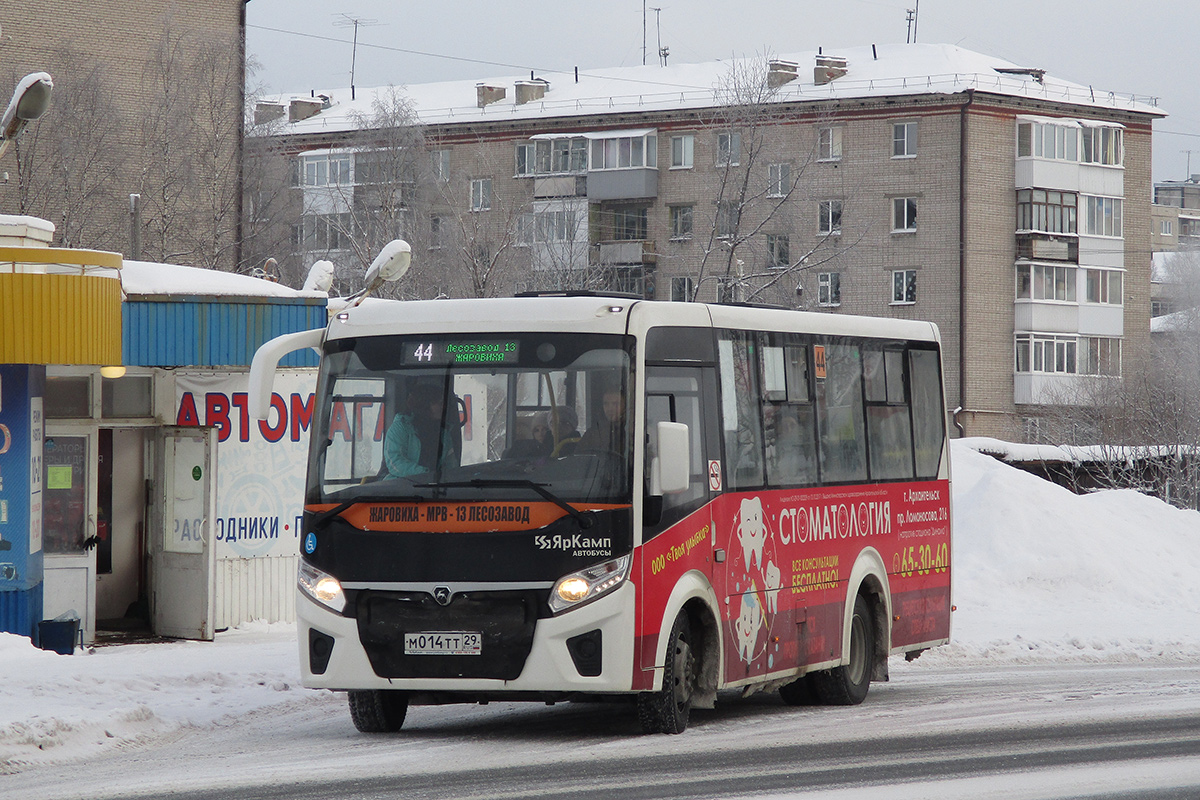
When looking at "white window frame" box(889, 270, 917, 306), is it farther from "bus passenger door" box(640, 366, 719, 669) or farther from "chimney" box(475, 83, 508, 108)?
"bus passenger door" box(640, 366, 719, 669)

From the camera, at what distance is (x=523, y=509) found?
10.0 metres

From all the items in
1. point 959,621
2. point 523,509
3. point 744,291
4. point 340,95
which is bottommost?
point 959,621

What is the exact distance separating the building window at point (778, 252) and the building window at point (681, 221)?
7252 mm

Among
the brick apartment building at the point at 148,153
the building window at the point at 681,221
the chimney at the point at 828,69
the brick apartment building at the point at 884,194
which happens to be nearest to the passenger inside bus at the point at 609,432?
the brick apartment building at the point at 148,153

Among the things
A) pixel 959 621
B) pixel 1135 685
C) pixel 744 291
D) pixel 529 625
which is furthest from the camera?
pixel 744 291

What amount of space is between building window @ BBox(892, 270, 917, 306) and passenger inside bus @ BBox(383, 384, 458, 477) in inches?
2177

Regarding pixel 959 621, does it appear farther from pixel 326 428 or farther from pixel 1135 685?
pixel 326 428

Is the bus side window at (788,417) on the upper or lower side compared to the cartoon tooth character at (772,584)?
upper

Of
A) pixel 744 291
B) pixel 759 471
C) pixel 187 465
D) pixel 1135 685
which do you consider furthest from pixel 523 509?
pixel 744 291

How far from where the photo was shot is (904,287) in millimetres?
64562

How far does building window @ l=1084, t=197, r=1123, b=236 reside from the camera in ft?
221

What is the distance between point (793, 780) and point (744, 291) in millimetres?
44564

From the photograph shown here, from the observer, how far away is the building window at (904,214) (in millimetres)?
64312

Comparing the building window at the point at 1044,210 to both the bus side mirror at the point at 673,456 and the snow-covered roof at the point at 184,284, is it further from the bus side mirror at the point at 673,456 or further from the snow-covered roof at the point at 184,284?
the bus side mirror at the point at 673,456
